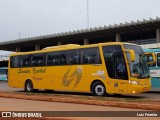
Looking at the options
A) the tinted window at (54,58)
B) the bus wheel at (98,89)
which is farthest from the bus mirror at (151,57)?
the tinted window at (54,58)

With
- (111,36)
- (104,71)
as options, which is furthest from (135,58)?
(111,36)

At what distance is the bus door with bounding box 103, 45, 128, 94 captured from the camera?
60.6 ft

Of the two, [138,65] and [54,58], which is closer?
[138,65]

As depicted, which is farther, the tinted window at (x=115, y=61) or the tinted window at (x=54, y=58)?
the tinted window at (x=54, y=58)

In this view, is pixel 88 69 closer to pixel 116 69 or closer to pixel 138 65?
pixel 116 69

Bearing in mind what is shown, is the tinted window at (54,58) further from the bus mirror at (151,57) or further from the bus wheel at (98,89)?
the bus mirror at (151,57)

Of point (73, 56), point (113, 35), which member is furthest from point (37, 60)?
point (113, 35)

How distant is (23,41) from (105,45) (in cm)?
4816

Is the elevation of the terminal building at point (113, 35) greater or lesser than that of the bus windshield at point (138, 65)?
greater

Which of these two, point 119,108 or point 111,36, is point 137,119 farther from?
point 111,36

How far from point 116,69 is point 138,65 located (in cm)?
120

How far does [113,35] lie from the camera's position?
5500 cm

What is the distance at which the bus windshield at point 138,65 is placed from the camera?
18547mm

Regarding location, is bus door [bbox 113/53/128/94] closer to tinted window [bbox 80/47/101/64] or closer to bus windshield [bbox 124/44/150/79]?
bus windshield [bbox 124/44/150/79]
